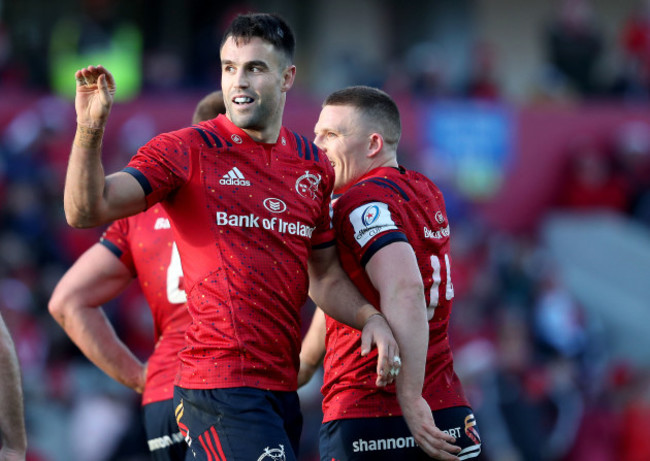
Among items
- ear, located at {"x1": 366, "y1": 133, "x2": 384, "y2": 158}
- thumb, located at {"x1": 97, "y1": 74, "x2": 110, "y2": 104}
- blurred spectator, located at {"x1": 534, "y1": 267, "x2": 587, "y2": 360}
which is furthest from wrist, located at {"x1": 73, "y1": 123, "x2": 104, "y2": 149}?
blurred spectator, located at {"x1": 534, "y1": 267, "x2": 587, "y2": 360}

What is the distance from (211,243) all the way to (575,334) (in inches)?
390

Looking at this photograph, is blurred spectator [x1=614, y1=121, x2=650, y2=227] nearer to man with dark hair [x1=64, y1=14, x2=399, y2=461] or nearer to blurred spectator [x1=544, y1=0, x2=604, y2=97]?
blurred spectator [x1=544, y1=0, x2=604, y2=97]

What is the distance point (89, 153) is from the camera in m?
4.14

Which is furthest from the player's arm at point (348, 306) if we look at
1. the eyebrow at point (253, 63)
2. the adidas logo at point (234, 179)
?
the eyebrow at point (253, 63)

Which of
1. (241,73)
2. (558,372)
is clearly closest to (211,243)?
(241,73)

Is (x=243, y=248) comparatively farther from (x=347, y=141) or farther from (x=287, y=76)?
(x=347, y=141)

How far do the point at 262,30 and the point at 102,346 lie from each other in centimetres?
224

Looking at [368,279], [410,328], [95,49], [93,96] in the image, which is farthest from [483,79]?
[93,96]

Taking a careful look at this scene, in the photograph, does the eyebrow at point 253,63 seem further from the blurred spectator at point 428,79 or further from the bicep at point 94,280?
the blurred spectator at point 428,79

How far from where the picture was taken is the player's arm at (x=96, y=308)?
19.5 ft

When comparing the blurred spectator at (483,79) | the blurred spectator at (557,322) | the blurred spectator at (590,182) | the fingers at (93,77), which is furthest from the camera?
the blurred spectator at (483,79)

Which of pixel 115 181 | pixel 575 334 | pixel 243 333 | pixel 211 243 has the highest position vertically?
pixel 115 181

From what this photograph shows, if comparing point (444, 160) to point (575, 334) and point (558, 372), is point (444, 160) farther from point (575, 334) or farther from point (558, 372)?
point (558, 372)

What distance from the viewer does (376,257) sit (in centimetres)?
487
